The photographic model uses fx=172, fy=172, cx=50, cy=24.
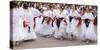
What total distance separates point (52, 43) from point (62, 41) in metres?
0.13

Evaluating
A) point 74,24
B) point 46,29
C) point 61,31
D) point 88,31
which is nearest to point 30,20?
point 46,29

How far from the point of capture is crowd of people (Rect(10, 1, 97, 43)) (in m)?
1.79

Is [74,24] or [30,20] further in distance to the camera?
[74,24]

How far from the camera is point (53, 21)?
1.95 metres

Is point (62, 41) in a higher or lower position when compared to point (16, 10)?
lower

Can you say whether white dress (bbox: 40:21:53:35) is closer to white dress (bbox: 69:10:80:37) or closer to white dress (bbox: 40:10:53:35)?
white dress (bbox: 40:10:53:35)

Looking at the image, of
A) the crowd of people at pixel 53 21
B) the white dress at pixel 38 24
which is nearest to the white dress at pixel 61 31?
the crowd of people at pixel 53 21

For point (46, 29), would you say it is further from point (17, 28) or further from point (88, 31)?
point (88, 31)

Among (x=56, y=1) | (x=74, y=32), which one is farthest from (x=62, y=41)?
(x=56, y=1)

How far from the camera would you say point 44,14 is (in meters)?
1.91

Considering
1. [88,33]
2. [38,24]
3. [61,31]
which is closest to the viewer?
[38,24]

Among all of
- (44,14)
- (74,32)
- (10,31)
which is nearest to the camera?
(10,31)

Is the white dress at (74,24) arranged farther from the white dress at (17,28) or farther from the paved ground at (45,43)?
the white dress at (17,28)

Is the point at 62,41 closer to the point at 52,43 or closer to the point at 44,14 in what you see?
the point at 52,43
